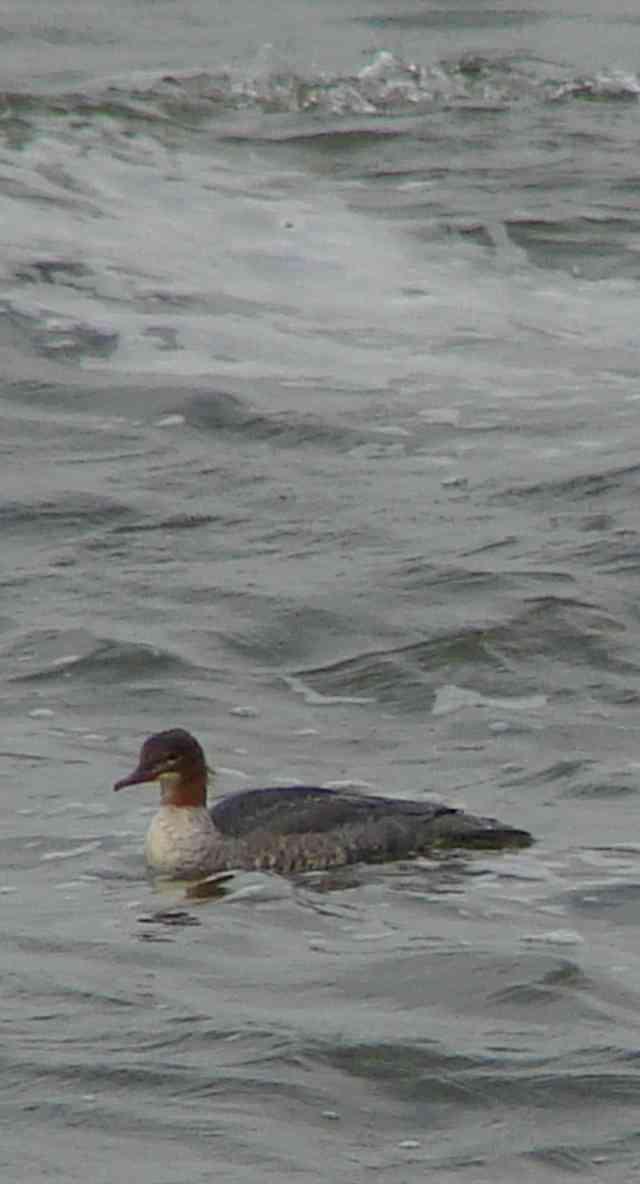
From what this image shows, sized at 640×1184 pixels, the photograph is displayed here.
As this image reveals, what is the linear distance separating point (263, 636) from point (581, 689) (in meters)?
1.47

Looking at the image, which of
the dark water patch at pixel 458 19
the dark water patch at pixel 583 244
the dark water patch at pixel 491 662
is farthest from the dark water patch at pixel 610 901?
the dark water patch at pixel 458 19

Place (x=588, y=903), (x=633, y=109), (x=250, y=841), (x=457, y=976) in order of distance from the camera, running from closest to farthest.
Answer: (x=457, y=976)
(x=588, y=903)
(x=250, y=841)
(x=633, y=109)

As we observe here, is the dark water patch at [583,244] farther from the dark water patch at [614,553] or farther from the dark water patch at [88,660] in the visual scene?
the dark water patch at [88,660]

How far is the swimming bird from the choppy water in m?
0.11

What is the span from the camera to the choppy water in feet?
28.7

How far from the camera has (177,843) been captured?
10.9 metres

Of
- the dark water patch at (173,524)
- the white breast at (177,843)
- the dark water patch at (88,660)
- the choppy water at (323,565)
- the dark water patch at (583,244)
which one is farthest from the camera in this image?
the dark water patch at (583,244)

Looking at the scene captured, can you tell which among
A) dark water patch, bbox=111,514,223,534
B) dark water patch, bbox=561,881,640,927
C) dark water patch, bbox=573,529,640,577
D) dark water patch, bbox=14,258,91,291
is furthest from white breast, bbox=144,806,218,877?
dark water patch, bbox=14,258,91,291

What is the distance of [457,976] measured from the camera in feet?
31.4

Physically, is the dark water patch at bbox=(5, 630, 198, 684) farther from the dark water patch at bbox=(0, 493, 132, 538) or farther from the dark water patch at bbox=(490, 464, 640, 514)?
the dark water patch at bbox=(490, 464, 640, 514)

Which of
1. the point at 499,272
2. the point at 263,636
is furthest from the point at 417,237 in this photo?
the point at 263,636

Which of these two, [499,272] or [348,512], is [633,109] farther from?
[348,512]

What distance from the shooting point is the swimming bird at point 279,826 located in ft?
35.8

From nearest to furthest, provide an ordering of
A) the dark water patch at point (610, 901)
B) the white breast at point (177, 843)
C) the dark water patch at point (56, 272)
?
the dark water patch at point (610, 901) → the white breast at point (177, 843) → the dark water patch at point (56, 272)
